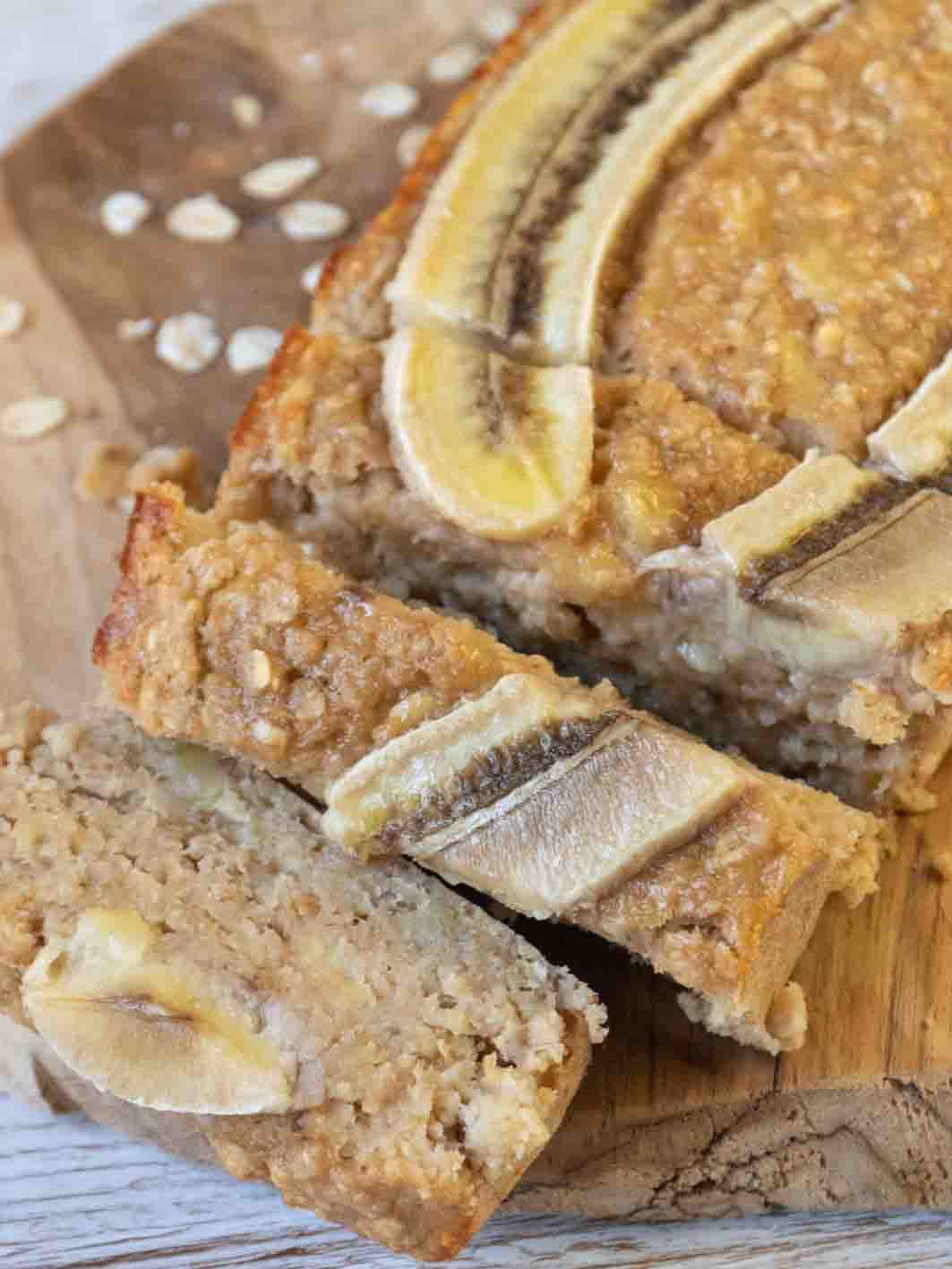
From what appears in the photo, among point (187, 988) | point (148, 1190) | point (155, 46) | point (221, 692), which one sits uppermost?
point (155, 46)

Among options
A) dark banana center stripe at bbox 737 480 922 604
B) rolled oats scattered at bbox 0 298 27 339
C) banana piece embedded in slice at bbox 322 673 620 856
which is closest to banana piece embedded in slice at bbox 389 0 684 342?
dark banana center stripe at bbox 737 480 922 604

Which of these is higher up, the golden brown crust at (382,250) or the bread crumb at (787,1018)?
the golden brown crust at (382,250)

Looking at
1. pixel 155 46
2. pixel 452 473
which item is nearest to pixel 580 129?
pixel 452 473

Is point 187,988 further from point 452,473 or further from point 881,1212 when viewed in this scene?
point 881,1212

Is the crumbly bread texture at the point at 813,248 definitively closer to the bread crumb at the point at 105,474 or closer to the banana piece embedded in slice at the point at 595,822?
the banana piece embedded in slice at the point at 595,822

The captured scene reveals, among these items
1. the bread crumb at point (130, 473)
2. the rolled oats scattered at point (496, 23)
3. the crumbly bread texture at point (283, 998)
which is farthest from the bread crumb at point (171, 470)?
the rolled oats scattered at point (496, 23)

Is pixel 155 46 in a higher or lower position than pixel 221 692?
higher

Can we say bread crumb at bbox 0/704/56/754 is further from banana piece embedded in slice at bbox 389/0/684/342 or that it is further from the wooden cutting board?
banana piece embedded in slice at bbox 389/0/684/342
